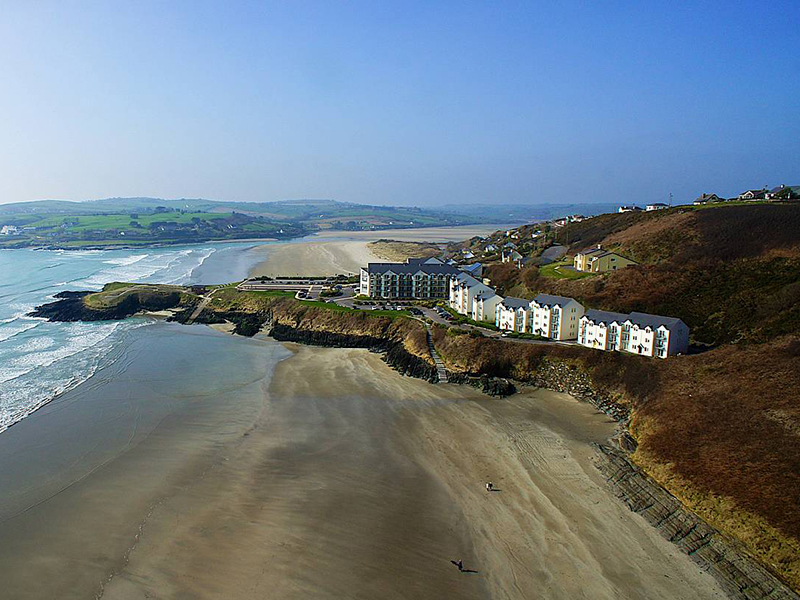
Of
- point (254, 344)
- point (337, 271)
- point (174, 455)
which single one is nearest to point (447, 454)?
point (174, 455)

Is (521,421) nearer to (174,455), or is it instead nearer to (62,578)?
(174,455)

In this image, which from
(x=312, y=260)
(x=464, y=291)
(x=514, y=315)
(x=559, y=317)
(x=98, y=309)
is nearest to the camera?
(x=559, y=317)

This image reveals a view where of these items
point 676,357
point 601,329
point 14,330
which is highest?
point 601,329

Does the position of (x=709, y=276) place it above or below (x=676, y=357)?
above

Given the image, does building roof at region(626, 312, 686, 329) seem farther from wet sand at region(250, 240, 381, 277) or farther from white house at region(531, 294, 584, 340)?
wet sand at region(250, 240, 381, 277)

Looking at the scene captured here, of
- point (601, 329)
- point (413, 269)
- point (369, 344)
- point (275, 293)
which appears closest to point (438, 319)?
point (369, 344)

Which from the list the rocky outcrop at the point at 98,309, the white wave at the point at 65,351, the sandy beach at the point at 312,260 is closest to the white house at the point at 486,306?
the white wave at the point at 65,351

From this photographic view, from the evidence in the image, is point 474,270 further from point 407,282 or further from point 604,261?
point 604,261

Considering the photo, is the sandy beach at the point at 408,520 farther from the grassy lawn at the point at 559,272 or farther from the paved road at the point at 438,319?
the grassy lawn at the point at 559,272
